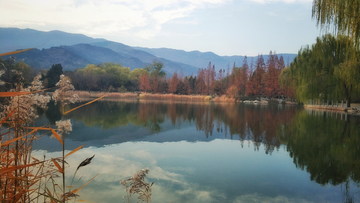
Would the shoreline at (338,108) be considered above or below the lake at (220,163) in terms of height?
above

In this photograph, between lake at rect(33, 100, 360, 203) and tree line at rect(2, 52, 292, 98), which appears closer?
lake at rect(33, 100, 360, 203)

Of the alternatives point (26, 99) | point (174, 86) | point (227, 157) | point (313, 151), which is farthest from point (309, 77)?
point (174, 86)

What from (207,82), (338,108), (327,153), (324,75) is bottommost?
(327,153)

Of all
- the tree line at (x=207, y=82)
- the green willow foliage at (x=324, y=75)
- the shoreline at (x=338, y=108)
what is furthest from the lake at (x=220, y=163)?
the tree line at (x=207, y=82)

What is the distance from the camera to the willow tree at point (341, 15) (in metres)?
5.02

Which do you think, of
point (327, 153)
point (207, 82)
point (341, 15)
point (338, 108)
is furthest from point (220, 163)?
point (207, 82)

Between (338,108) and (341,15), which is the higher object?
(341,15)

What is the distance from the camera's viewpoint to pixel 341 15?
18.2 feet

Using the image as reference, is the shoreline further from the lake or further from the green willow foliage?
the lake

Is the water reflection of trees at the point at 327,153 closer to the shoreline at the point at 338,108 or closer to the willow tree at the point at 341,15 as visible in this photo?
the willow tree at the point at 341,15

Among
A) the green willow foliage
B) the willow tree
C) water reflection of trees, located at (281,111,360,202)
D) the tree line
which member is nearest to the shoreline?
the green willow foliage

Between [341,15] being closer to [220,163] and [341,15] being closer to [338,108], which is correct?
[220,163]

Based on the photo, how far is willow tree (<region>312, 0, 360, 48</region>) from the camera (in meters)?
5.02

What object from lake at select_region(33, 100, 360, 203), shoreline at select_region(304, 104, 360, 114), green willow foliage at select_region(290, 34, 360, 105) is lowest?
lake at select_region(33, 100, 360, 203)
